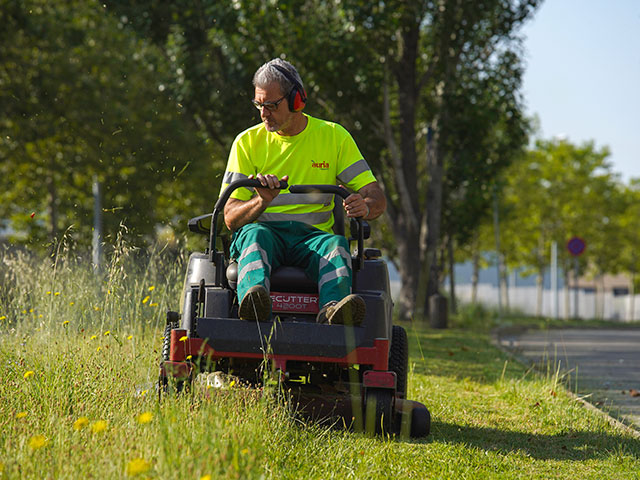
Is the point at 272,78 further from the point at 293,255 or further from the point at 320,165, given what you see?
the point at 293,255

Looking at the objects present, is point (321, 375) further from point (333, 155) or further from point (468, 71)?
point (468, 71)

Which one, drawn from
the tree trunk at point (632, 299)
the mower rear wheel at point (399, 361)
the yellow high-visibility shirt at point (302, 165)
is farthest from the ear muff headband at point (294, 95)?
the tree trunk at point (632, 299)

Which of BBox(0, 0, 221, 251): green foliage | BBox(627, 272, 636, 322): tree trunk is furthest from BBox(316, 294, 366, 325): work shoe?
BBox(627, 272, 636, 322): tree trunk

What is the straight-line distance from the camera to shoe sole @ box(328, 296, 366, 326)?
15.3 ft

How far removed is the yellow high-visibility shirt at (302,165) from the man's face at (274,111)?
0.41 feet

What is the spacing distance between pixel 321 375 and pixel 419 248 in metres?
14.8

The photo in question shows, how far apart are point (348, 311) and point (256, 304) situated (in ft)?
1.53

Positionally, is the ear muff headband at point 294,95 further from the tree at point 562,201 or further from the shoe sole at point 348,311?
the tree at point 562,201

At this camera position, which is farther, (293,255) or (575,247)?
(575,247)

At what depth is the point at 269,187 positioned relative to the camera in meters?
4.86

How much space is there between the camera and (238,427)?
4.16 m

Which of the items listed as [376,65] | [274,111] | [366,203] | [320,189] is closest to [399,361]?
[366,203]

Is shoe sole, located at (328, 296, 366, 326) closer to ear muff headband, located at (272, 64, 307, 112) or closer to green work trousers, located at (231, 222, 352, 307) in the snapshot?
green work trousers, located at (231, 222, 352, 307)

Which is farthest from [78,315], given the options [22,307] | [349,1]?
[349,1]
